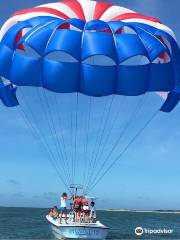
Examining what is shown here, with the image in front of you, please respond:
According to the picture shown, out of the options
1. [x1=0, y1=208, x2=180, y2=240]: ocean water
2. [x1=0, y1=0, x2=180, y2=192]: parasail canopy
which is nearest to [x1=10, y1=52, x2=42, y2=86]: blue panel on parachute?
[x1=0, y1=0, x2=180, y2=192]: parasail canopy

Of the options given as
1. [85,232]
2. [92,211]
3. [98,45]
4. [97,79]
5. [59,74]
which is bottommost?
[85,232]

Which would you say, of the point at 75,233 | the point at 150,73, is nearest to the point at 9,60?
the point at 150,73

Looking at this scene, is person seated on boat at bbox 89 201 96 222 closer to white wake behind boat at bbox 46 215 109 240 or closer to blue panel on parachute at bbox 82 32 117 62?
white wake behind boat at bbox 46 215 109 240

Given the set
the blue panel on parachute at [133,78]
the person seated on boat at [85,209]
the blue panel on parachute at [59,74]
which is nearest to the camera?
the blue panel on parachute at [59,74]

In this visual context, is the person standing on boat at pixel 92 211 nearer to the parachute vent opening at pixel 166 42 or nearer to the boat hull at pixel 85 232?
the boat hull at pixel 85 232

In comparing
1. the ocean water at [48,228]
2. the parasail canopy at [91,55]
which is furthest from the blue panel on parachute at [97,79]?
the ocean water at [48,228]

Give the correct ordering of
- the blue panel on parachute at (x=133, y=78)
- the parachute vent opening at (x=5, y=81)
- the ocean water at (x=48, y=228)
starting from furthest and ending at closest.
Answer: the ocean water at (x=48, y=228), the parachute vent opening at (x=5, y=81), the blue panel on parachute at (x=133, y=78)

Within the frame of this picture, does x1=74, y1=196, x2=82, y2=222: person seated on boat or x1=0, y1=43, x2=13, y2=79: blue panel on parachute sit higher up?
x1=0, y1=43, x2=13, y2=79: blue panel on parachute

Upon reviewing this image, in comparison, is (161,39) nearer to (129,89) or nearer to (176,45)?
(176,45)

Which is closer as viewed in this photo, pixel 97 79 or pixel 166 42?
pixel 97 79

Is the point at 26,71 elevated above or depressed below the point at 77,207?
above

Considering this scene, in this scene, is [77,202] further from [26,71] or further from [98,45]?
[98,45]

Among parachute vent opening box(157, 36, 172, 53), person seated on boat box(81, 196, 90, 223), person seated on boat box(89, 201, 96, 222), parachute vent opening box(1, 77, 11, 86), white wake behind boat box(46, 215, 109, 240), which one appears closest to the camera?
parachute vent opening box(157, 36, 172, 53)

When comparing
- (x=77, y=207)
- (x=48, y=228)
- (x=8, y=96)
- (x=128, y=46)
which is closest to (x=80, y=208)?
(x=77, y=207)
